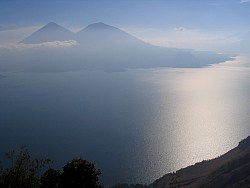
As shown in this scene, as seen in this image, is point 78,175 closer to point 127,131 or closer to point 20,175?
point 20,175

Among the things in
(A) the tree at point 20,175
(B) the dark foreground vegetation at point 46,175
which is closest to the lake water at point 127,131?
(B) the dark foreground vegetation at point 46,175

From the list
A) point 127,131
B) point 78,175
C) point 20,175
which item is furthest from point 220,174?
point 127,131

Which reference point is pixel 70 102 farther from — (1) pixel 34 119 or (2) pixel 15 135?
(2) pixel 15 135

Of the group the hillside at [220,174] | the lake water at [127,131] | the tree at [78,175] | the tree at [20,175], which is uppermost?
the tree at [20,175]

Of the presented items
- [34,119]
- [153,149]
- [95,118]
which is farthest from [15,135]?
[153,149]

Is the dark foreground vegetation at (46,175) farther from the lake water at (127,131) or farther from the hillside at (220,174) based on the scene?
the lake water at (127,131)

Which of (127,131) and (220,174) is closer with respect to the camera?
(220,174)

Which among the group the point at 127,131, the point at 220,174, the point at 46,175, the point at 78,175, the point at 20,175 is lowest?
the point at 127,131

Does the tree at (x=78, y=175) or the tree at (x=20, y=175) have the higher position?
the tree at (x=20, y=175)
